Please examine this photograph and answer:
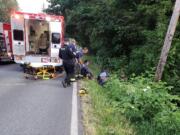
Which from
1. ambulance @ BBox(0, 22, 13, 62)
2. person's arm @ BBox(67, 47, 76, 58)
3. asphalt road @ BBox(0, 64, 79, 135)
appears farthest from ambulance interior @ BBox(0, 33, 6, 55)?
person's arm @ BBox(67, 47, 76, 58)

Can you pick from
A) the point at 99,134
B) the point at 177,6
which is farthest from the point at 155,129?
the point at 177,6

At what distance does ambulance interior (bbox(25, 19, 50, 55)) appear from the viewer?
2100 cm

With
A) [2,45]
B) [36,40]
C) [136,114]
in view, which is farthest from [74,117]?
[2,45]

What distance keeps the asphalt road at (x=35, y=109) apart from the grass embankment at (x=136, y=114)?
24.1 inches

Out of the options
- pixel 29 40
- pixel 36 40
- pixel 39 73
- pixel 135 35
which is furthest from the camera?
pixel 36 40

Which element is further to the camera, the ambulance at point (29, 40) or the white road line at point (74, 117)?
the ambulance at point (29, 40)

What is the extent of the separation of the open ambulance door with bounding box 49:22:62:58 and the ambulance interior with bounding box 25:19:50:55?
1.01m

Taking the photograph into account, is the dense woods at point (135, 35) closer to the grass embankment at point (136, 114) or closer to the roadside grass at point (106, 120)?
the grass embankment at point (136, 114)

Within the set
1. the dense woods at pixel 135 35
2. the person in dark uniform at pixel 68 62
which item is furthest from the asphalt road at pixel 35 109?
the dense woods at pixel 135 35

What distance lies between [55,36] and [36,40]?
2.60m

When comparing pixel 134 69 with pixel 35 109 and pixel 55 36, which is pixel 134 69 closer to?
pixel 55 36

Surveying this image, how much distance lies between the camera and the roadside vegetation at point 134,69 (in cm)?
810

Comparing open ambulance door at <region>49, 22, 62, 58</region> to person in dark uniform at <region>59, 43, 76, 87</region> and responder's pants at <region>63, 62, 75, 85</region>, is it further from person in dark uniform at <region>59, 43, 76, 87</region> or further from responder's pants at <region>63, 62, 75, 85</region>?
responder's pants at <region>63, 62, 75, 85</region>

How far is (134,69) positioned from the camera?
17.9m
